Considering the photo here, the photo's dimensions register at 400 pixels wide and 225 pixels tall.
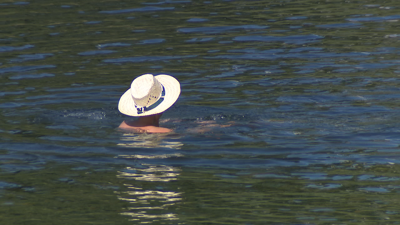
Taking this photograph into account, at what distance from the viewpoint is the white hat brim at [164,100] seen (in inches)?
316

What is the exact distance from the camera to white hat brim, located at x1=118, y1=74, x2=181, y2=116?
26.3 feet

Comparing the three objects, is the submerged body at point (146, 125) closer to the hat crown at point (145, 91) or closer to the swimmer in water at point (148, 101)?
the swimmer in water at point (148, 101)

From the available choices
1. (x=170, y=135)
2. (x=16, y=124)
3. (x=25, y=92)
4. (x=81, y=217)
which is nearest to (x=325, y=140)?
(x=170, y=135)

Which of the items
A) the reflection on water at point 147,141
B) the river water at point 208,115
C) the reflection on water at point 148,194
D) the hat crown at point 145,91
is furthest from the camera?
the hat crown at point 145,91

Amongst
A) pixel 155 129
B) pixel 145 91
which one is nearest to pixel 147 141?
pixel 155 129

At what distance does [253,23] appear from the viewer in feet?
46.6

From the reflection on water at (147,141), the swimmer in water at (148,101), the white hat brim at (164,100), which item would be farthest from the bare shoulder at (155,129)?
the white hat brim at (164,100)

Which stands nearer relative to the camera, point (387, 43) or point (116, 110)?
point (116, 110)

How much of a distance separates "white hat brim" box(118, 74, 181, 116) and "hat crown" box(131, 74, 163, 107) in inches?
4.1

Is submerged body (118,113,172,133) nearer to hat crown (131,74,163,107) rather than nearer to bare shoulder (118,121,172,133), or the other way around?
bare shoulder (118,121,172,133)

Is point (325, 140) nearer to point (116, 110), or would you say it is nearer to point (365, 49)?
point (116, 110)

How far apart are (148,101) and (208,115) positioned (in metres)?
1.26

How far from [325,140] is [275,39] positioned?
5504mm

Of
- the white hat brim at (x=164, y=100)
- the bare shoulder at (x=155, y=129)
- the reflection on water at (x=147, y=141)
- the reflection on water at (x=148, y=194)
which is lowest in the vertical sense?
the reflection on water at (x=148, y=194)
